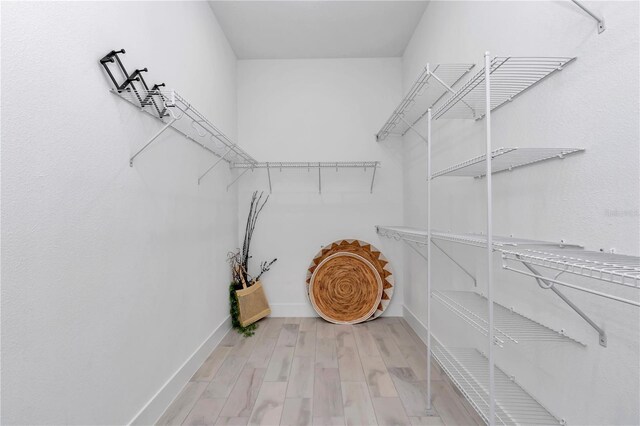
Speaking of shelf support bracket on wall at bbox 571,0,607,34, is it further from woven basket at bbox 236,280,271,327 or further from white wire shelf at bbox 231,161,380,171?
woven basket at bbox 236,280,271,327

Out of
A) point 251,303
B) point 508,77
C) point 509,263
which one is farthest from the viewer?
point 251,303

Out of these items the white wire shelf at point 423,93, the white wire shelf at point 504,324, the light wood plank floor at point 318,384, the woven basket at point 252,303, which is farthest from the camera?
the woven basket at point 252,303

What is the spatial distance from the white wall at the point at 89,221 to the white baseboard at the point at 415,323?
1.62m

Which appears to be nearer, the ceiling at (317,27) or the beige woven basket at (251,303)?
the ceiling at (317,27)

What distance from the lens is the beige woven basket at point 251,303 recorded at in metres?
2.70

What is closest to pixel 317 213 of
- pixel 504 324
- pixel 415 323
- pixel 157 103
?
pixel 415 323

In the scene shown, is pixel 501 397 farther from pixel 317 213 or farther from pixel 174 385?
pixel 317 213

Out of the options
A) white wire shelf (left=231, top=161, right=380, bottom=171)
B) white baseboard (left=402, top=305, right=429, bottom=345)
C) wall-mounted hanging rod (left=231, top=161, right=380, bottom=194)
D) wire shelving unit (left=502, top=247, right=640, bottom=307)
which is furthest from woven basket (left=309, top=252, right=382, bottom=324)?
wire shelving unit (left=502, top=247, right=640, bottom=307)

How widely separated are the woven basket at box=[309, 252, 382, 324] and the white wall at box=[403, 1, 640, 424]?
125 cm

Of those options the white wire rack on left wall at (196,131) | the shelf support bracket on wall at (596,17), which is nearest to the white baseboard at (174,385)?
the white wire rack on left wall at (196,131)

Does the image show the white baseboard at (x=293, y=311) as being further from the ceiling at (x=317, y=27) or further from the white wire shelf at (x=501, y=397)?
the ceiling at (x=317, y=27)

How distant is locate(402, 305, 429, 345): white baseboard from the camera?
2462 mm

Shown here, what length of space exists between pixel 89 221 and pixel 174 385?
1064 mm

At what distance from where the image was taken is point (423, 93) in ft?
7.08
